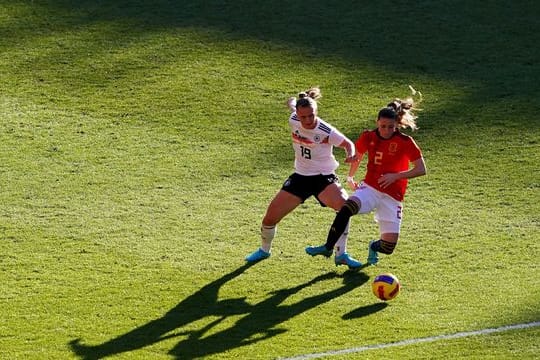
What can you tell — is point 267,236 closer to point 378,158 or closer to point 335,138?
point 335,138

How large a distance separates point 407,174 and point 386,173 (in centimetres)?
26

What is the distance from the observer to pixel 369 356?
9055 millimetres

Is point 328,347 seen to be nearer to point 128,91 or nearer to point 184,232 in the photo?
point 184,232

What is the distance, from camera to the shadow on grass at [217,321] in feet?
30.3

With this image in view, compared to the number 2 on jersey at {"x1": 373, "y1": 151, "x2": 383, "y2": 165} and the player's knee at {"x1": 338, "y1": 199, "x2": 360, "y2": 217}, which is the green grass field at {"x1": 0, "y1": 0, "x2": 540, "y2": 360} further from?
the number 2 on jersey at {"x1": 373, "y1": 151, "x2": 383, "y2": 165}

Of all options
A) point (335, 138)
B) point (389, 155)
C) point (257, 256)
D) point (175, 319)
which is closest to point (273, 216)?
point (257, 256)

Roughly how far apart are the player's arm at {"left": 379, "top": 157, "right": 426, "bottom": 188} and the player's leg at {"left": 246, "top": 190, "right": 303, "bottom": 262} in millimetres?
→ 892

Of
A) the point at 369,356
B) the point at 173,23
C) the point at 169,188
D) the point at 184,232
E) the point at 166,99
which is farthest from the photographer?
the point at 173,23

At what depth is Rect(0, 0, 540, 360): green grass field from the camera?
9672 mm

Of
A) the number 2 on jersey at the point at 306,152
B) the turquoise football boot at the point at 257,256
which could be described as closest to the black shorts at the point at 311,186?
the number 2 on jersey at the point at 306,152

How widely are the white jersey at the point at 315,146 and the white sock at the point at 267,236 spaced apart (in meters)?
0.64

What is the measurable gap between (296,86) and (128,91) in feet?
7.82

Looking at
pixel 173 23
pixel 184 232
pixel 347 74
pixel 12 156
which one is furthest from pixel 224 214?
pixel 173 23

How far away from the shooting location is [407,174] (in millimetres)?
10398
